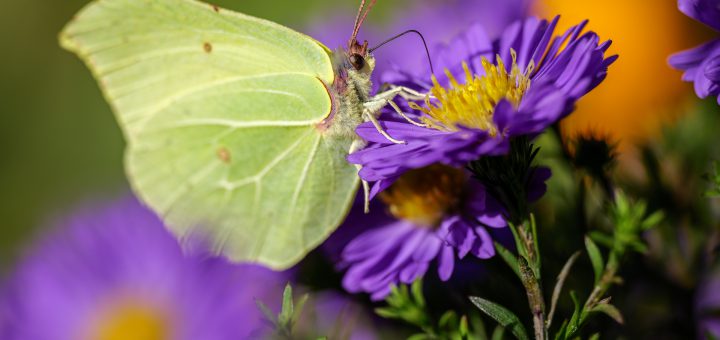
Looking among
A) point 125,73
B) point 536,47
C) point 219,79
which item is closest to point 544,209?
point 536,47

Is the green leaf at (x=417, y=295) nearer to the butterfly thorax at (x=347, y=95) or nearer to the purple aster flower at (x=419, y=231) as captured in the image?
the purple aster flower at (x=419, y=231)

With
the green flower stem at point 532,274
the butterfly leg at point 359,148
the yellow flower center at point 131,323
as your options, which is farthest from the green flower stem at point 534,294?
the yellow flower center at point 131,323

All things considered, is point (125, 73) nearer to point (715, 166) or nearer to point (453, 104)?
point (453, 104)

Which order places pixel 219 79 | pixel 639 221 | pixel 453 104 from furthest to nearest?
1. pixel 219 79
2. pixel 453 104
3. pixel 639 221

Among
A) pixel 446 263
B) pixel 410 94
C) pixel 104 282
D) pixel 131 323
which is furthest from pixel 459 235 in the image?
pixel 104 282

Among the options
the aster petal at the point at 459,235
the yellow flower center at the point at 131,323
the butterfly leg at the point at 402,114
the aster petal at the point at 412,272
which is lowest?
the yellow flower center at the point at 131,323

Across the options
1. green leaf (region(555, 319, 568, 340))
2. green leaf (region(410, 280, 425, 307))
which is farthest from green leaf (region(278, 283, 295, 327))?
green leaf (region(555, 319, 568, 340))

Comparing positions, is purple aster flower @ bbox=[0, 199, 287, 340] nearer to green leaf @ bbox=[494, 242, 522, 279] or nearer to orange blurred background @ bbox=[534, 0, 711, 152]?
green leaf @ bbox=[494, 242, 522, 279]

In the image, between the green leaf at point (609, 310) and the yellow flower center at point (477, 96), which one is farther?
the yellow flower center at point (477, 96)
